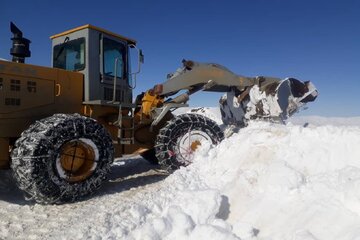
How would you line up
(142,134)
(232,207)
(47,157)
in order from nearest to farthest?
(232,207) → (47,157) → (142,134)

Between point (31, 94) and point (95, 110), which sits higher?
point (31, 94)

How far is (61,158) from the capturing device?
4895 mm

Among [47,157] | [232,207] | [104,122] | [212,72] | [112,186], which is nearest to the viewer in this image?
[232,207]

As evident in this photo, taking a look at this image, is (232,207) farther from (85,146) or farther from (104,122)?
(104,122)

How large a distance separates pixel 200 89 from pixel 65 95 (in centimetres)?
308

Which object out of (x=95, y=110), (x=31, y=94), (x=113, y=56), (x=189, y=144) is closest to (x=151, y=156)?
(x=189, y=144)

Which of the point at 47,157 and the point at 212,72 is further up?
the point at 212,72

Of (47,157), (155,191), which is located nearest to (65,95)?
(47,157)

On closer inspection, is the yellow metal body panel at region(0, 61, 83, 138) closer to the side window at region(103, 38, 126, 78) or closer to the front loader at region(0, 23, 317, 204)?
the front loader at region(0, 23, 317, 204)

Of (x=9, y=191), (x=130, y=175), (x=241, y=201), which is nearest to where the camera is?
(x=241, y=201)

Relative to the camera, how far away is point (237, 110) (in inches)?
343

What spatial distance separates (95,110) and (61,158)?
61.3 inches

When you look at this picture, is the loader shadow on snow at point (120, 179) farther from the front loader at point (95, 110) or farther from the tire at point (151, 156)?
the front loader at point (95, 110)

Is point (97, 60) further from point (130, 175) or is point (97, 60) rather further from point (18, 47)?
point (130, 175)
